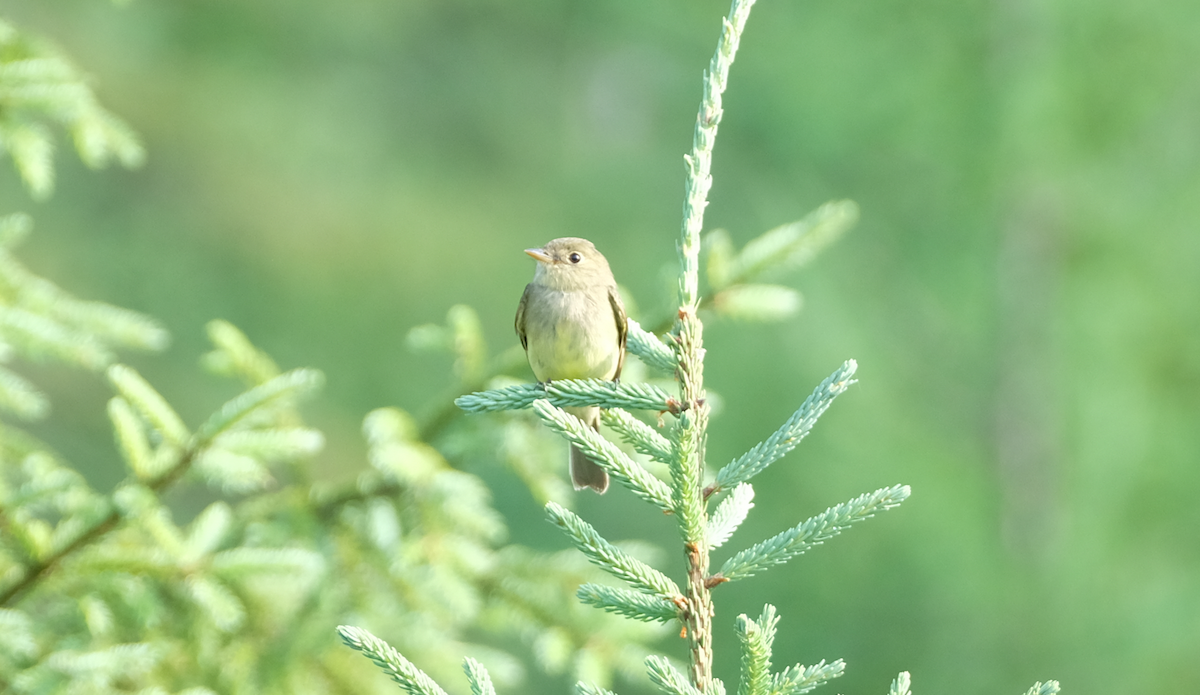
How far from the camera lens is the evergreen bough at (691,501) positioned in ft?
3.64

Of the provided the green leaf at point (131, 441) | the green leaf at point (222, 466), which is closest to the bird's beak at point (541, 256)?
the green leaf at point (222, 466)

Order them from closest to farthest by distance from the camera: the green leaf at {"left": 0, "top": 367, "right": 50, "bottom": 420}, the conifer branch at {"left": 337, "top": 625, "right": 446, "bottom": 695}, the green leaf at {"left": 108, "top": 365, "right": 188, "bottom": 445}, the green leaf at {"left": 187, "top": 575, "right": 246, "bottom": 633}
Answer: the conifer branch at {"left": 337, "top": 625, "right": 446, "bottom": 695} → the green leaf at {"left": 108, "top": 365, "right": 188, "bottom": 445} → the green leaf at {"left": 187, "top": 575, "right": 246, "bottom": 633} → the green leaf at {"left": 0, "top": 367, "right": 50, "bottom": 420}

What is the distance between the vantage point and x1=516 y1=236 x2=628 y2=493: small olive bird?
94.7 inches

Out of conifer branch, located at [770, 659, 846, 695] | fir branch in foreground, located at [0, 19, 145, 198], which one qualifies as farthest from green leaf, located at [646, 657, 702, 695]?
fir branch in foreground, located at [0, 19, 145, 198]

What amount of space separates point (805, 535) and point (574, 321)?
1311mm

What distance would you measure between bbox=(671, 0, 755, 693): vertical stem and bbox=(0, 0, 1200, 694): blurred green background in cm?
131

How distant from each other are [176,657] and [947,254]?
14.3 feet

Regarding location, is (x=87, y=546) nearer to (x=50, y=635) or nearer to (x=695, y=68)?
(x=50, y=635)

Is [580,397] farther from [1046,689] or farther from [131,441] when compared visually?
[131,441]

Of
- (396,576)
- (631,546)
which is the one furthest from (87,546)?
(631,546)

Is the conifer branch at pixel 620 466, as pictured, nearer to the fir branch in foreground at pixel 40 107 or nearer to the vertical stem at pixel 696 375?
the vertical stem at pixel 696 375

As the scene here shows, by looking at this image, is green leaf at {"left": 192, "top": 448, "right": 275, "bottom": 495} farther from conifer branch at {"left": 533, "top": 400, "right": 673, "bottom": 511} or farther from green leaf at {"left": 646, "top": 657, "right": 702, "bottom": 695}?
green leaf at {"left": 646, "top": 657, "right": 702, "bottom": 695}

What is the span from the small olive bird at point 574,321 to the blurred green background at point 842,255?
0.54ft

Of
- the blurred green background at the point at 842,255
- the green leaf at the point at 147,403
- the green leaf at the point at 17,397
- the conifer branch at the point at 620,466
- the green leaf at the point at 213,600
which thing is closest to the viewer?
the conifer branch at the point at 620,466
